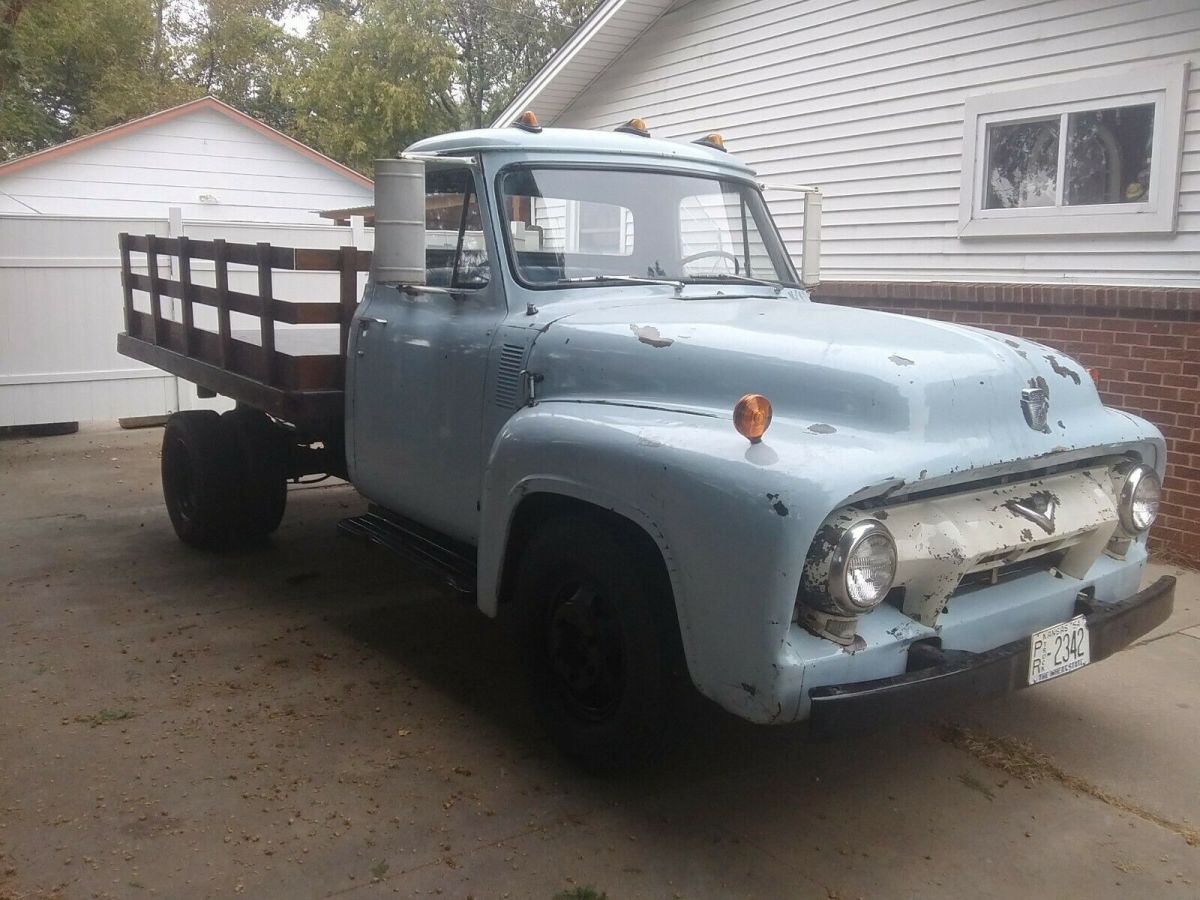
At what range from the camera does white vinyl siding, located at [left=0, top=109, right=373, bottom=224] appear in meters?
16.9

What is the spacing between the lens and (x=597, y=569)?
3398 millimetres

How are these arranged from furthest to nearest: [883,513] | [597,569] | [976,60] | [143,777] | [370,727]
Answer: [976,60]
[370,727]
[143,777]
[597,569]
[883,513]

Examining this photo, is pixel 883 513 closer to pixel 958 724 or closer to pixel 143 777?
pixel 958 724

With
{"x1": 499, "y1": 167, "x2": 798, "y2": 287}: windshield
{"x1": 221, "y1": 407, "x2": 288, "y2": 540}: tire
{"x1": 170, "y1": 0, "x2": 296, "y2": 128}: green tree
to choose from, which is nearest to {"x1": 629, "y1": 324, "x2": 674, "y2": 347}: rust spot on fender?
{"x1": 499, "y1": 167, "x2": 798, "y2": 287}: windshield

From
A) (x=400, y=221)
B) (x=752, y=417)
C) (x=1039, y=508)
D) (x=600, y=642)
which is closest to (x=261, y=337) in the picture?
(x=400, y=221)

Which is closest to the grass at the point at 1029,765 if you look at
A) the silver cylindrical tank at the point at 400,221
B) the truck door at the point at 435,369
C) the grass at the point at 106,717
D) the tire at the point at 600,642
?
the tire at the point at 600,642

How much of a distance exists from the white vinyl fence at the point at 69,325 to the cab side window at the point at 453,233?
21.2 ft

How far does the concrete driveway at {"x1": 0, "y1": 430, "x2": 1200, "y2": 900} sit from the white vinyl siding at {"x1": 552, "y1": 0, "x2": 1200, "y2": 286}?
2949 millimetres

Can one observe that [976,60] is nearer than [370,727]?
No

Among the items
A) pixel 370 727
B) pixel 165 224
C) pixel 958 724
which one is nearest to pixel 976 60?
pixel 958 724

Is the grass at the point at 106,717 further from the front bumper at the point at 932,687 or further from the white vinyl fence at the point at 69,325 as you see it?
the white vinyl fence at the point at 69,325

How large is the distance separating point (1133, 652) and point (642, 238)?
3043 mm

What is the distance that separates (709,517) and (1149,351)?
4.95 m

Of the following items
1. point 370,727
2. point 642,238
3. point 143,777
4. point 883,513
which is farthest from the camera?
point 642,238
